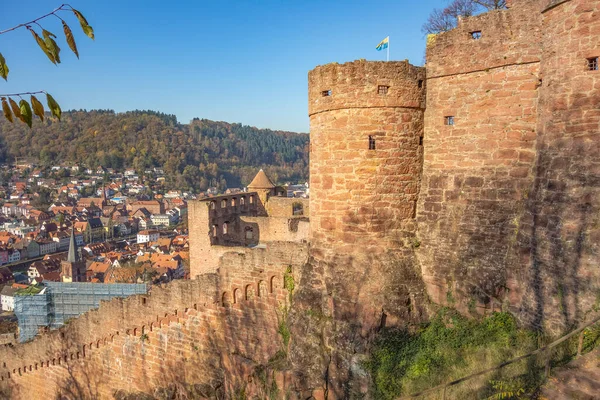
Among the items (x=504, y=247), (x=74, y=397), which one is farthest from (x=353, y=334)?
(x=74, y=397)

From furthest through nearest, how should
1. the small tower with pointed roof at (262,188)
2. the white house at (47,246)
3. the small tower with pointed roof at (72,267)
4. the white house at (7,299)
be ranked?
the white house at (47,246)
the small tower with pointed roof at (72,267)
the white house at (7,299)
the small tower with pointed roof at (262,188)

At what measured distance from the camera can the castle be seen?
7961mm

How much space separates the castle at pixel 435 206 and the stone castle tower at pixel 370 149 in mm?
30

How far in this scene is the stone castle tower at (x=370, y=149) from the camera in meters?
9.86

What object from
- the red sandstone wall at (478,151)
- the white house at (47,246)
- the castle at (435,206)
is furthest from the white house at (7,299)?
the red sandstone wall at (478,151)

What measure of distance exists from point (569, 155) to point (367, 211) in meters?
3.93

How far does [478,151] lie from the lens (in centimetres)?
961

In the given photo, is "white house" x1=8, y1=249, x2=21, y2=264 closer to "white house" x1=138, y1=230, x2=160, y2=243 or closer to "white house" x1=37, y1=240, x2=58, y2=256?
"white house" x1=37, y1=240, x2=58, y2=256

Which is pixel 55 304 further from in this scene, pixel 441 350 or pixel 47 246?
pixel 47 246

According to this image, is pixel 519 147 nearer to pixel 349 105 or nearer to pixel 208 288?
pixel 349 105

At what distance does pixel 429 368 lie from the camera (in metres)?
8.80

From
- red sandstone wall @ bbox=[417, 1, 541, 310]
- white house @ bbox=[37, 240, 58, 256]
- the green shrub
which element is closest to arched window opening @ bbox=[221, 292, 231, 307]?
the green shrub

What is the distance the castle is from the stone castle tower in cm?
3

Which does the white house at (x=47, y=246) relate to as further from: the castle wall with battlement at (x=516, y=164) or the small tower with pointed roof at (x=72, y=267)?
the castle wall with battlement at (x=516, y=164)
